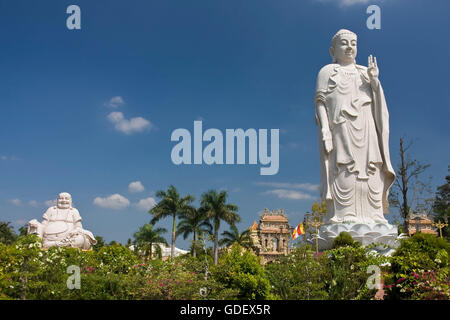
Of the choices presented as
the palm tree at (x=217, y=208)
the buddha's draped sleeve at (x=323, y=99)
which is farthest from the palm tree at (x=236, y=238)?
the buddha's draped sleeve at (x=323, y=99)

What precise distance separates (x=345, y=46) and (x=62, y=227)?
36.2 ft

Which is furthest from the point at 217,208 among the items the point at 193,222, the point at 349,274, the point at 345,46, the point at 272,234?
the point at 349,274

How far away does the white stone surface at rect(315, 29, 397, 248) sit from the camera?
485 inches

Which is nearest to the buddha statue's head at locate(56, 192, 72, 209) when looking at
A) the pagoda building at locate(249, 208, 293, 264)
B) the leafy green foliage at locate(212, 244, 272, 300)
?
the leafy green foliage at locate(212, 244, 272, 300)

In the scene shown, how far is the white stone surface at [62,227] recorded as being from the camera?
1271 cm

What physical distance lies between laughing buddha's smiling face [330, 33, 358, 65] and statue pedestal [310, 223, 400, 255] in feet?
18.3

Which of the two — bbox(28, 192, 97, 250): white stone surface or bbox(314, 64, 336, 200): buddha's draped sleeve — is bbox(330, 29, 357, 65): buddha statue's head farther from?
bbox(28, 192, 97, 250): white stone surface

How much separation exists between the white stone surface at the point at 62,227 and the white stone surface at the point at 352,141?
25.0ft

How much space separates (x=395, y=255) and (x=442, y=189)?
32.2 meters
